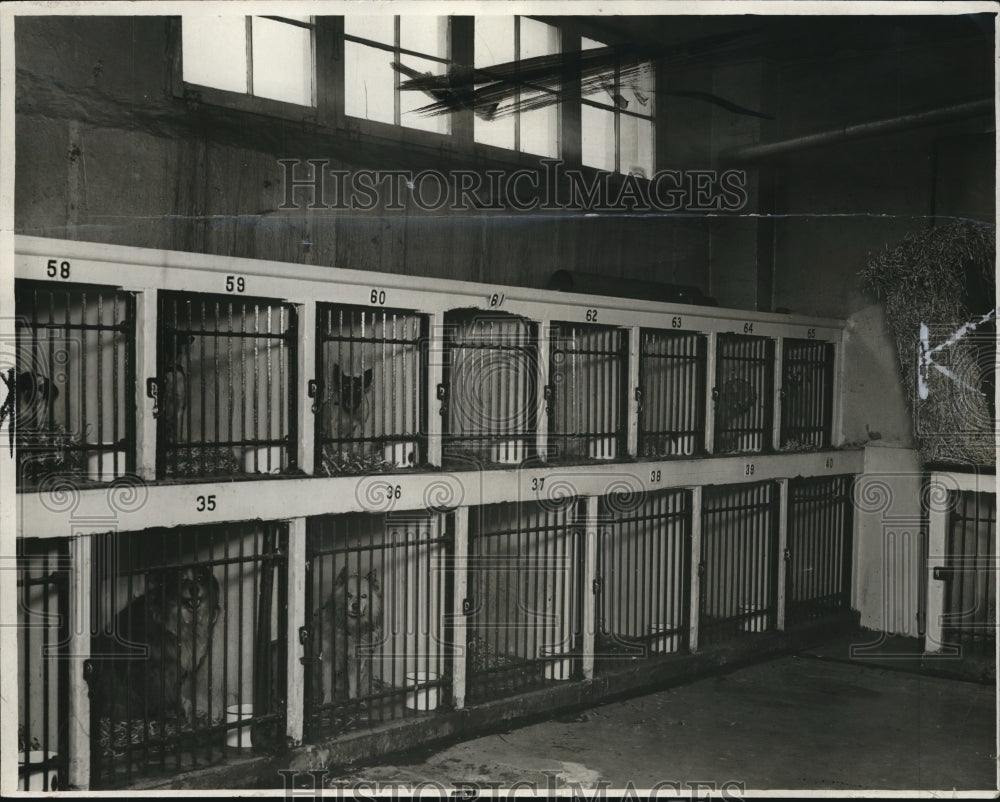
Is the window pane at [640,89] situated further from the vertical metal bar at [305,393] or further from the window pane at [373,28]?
the vertical metal bar at [305,393]

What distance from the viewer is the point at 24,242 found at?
5.21 meters

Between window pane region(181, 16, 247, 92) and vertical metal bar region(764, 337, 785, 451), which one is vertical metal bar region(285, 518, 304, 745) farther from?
vertical metal bar region(764, 337, 785, 451)

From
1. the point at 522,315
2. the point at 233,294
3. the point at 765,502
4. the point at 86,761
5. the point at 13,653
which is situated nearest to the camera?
the point at 13,653

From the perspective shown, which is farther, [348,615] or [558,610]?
[558,610]

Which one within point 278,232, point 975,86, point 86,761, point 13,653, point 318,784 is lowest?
point 318,784

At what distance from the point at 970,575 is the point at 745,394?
2.78 metres

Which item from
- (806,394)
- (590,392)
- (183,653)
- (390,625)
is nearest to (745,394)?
(806,394)

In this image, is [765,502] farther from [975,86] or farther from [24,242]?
[24,242]

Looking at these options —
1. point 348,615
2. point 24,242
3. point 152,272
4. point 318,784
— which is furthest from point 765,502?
point 24,242

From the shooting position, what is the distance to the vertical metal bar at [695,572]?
31.1ft

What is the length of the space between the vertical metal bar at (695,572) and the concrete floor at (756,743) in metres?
0.44

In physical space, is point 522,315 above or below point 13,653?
above

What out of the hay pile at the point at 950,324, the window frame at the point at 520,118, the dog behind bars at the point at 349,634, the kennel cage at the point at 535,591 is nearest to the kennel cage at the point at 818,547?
the hay pile at the point at 950,324

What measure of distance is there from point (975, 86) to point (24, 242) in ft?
28.3
